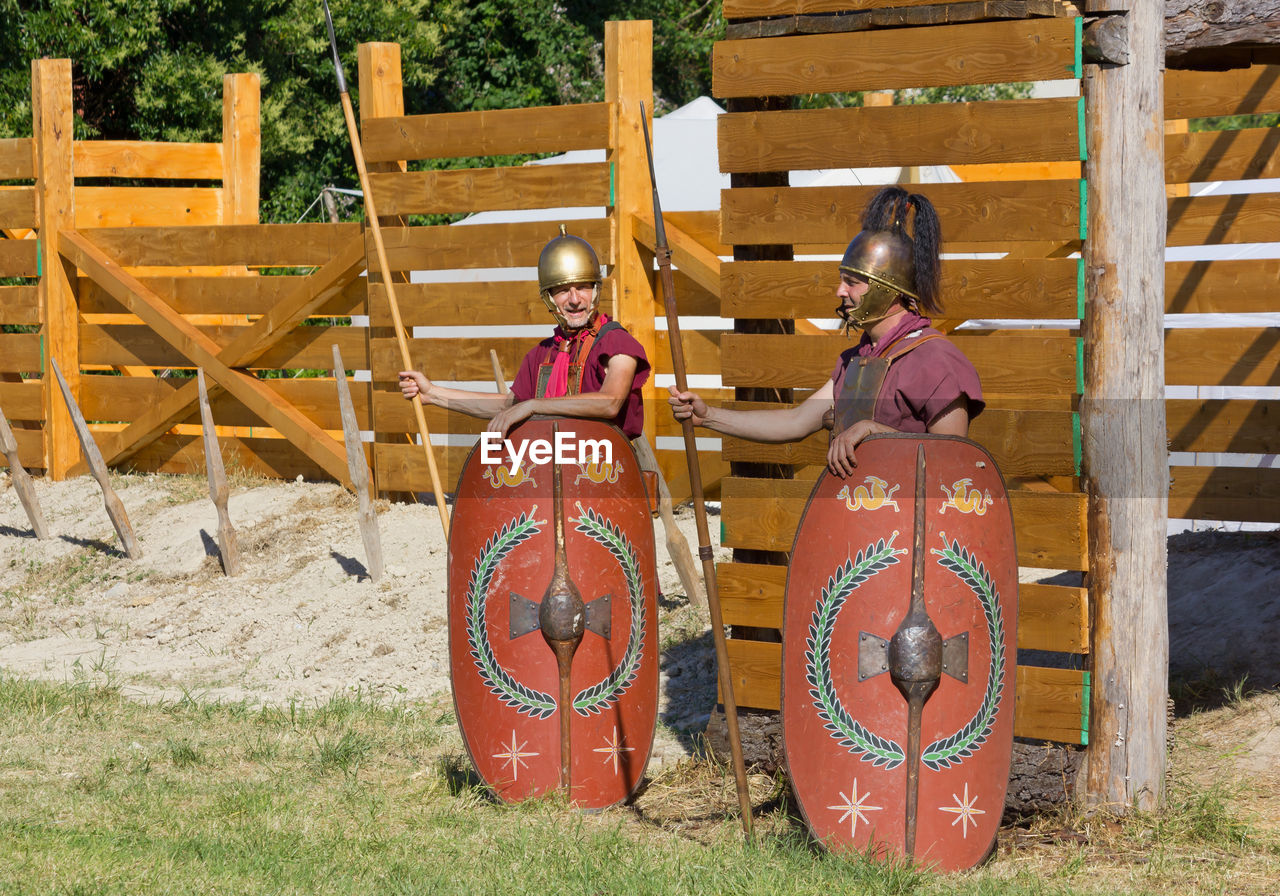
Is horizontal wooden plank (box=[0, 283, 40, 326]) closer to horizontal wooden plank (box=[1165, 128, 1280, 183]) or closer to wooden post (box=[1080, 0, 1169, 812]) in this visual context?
horizontal wooden plank (box=[1165, 128, 1280, 183])

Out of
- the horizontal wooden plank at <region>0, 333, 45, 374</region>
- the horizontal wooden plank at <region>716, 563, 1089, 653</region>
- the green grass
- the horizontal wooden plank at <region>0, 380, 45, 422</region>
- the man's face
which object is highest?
the man's face

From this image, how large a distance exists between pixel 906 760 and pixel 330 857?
172 centimetres

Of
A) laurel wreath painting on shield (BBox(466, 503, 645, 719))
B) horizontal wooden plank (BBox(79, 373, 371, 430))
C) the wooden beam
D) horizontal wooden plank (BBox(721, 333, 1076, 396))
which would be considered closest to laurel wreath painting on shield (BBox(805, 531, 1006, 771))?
laurel wreath painting on shield (BBox(466, 503, 645, 719))

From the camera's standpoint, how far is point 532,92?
19.4 meters

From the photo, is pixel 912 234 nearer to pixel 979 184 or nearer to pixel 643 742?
pixel 979 184

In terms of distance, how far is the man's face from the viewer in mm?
5133

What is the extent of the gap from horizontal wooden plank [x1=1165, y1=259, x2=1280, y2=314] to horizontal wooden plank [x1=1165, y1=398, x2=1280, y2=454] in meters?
0.42

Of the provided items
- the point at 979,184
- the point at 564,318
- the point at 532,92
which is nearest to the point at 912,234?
the point at 979,184

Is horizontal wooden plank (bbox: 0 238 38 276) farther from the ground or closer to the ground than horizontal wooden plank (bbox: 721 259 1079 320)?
farther from the ground

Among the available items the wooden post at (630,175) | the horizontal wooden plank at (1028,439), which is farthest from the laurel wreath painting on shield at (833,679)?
the wooden post at (630,175)

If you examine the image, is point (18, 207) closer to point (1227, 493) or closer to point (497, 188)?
point (497, 188)

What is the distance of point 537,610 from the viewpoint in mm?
4902

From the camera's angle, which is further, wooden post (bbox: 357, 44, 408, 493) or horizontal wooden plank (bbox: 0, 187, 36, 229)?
horizontal wooden plank (bbox: 0, 187, 36, 229)

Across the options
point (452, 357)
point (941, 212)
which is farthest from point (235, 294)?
point (941, 212)
